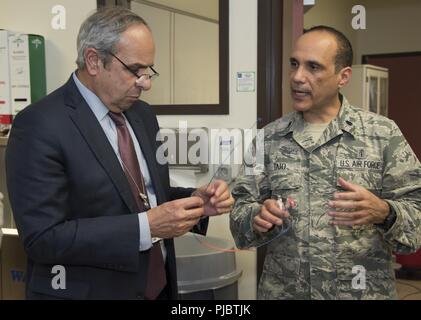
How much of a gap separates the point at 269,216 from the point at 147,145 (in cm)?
43

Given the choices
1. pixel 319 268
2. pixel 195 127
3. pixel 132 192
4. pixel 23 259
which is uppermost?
pixel 195 127

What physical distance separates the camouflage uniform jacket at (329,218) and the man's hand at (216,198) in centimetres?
13

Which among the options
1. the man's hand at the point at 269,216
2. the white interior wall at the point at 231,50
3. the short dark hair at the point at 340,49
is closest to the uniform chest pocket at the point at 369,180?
the man's hand at the point at 269,216

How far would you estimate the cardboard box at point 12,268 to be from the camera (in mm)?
2252

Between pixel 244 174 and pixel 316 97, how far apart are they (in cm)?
35

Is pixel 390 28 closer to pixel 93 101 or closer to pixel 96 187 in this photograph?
pixel 93 101

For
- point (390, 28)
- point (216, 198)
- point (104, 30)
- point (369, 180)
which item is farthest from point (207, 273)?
point (390, 28)

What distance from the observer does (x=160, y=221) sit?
1.19 meters

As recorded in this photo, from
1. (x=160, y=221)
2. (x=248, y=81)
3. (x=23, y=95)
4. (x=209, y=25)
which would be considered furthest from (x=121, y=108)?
(x=209, y=25)

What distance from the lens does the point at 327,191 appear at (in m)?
1.49

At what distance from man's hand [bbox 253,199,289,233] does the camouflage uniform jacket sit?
0.32ft

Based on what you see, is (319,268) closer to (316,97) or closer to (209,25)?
(316,97)

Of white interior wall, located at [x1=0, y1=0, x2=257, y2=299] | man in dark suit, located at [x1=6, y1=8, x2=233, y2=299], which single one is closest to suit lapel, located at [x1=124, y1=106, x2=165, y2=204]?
man in dark suit, located at [x1=6, y1=8, x2=233, y2=299]

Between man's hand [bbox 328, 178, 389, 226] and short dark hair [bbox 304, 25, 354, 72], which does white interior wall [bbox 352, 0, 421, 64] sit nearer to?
short dark hair [bbox 304, 25, 354, 72]
